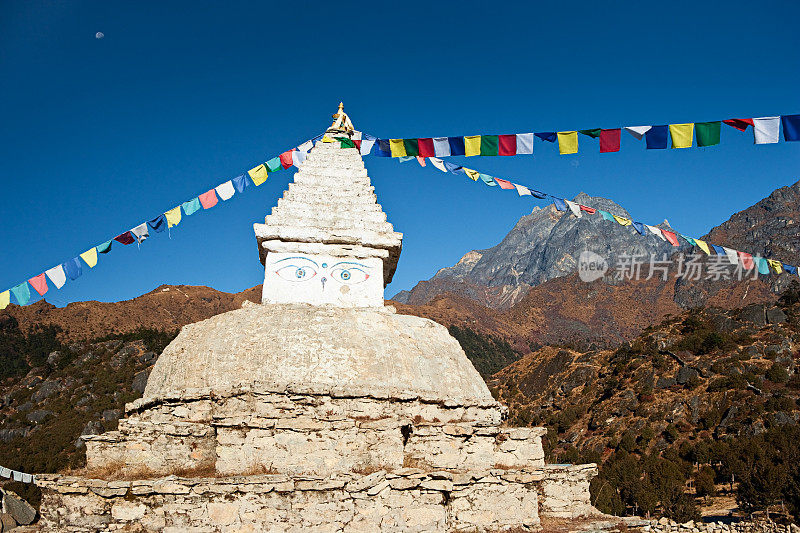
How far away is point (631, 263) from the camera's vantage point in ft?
385

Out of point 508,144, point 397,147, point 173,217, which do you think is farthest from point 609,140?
point 173,217

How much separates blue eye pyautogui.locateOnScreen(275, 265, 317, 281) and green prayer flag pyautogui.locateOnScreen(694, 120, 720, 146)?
20.5ft

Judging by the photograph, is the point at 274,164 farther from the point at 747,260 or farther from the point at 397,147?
the point at 747,260

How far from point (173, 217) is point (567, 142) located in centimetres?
748

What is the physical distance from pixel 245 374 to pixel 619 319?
89.4 meters

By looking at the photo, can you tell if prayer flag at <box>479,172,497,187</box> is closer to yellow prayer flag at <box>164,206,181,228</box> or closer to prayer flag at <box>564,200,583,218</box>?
prayer flag at <box>564,200,583,218</box>

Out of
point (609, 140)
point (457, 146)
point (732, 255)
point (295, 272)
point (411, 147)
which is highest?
point (411, 147)

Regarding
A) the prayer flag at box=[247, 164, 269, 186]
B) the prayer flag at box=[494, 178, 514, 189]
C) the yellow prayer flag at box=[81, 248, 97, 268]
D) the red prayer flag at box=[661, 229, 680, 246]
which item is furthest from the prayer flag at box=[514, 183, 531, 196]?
Result: the yellow prayer flag at box=[81, 248, 97, 268]

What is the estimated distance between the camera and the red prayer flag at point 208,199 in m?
11.0

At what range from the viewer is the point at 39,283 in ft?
30.6

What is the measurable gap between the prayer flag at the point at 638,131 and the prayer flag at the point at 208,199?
7.77 meters

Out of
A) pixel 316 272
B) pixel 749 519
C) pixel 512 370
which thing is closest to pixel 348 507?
pixel 316 272

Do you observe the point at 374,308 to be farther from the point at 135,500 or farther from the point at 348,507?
the point at 135,500

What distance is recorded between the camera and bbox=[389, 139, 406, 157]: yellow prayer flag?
10414 mm
